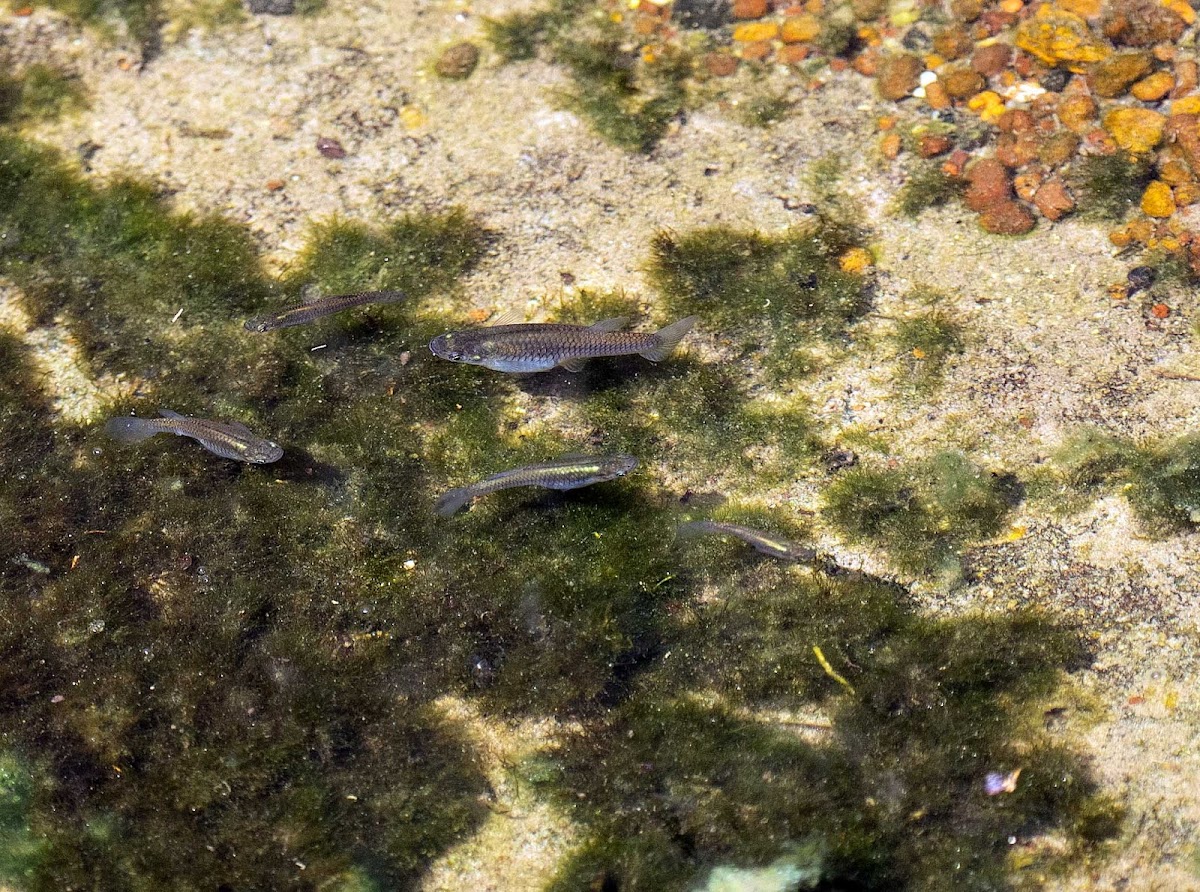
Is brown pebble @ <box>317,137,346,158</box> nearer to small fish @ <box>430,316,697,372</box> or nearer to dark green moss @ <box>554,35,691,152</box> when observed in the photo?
dark green moss @ <box>554,35,691,152</box>

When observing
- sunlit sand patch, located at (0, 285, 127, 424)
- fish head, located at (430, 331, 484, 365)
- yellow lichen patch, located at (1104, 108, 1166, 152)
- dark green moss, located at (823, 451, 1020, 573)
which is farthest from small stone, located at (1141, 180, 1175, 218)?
sunlit sand patch, located at (0, 285, 127, 424)

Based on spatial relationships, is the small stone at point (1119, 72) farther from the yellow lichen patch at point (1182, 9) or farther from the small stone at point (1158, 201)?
the small stone at point (1158, 201)

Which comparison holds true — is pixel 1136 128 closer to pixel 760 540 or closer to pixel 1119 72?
pixel 1119 72

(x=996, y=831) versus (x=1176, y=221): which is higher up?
(x=1176, y=221)

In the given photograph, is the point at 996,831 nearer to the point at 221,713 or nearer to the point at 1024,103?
the point at 221,713

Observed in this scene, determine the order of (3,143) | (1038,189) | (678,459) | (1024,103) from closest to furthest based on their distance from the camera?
(678,459)
(1038,189)
(1024,103)
(3,143)

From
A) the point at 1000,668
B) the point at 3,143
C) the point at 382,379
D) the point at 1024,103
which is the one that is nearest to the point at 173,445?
the point at 382,379

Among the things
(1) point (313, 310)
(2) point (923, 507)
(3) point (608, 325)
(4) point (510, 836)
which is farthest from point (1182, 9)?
(4) point (510, 836)
